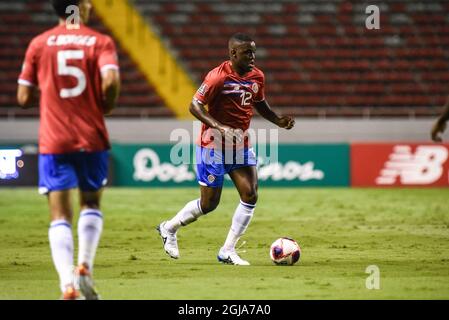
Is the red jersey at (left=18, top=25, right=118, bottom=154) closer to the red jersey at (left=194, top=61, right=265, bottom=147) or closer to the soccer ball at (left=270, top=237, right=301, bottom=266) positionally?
the red jersey at (left=194, top=61, right=265, bottom=147)

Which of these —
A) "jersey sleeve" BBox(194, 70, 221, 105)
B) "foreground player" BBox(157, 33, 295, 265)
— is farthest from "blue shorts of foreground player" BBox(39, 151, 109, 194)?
"jersey sleeve" BBox(194, 70, 221, 105)

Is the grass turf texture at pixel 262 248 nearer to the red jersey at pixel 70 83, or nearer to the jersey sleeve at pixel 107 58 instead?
the red jersey at pixel 70 83

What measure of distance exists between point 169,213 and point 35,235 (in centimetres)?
339

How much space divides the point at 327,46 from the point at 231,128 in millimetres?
17706

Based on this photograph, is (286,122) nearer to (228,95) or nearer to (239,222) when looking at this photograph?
(228,95)

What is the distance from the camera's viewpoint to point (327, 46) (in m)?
27.6

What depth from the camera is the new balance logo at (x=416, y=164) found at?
2138 centimetres

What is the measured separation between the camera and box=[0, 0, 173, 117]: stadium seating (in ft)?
85.4

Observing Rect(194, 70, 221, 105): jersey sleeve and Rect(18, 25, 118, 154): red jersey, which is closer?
Rect(18, 25, 118, 154): red jersey

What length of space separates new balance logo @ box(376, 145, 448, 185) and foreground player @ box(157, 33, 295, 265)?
11.5 m

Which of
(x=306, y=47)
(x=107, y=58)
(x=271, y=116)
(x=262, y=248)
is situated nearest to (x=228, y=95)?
(x=271, y=116)

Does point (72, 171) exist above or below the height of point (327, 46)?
above
